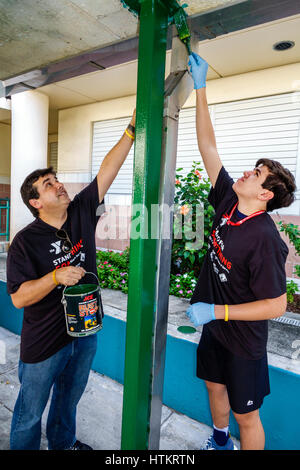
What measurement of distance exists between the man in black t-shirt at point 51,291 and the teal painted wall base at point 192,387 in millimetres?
873

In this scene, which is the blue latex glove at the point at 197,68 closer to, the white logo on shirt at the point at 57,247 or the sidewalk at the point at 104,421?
the white logo on shirt at the point at 57,247

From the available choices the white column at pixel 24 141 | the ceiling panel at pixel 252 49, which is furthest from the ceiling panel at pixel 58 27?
the white column at pixel 24 141

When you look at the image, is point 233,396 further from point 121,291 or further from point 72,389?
point 121,291

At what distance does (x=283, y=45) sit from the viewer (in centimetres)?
440

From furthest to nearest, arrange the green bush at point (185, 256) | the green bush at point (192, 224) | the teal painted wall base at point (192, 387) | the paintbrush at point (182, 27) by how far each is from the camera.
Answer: the green bush at point (192, 224) → the green bush at point (185, 256) → the teal painted wall base at point (192, 387) → the paintbrush at point (182, 27)

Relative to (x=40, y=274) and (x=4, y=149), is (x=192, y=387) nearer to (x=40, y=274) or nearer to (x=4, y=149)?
(x=40, y=274)

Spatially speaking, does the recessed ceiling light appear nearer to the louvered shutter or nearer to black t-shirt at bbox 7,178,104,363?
the louvered shutter

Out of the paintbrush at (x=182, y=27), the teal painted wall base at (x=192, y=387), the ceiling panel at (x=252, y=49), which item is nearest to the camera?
the paintbrush at (x=182, y=27)

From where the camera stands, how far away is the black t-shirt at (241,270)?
1.62 metres

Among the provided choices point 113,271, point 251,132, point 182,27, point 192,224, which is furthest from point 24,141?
point 182,27

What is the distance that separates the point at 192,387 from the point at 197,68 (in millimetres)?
2408

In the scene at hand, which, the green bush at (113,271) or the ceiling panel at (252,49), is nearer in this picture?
the ceiling panel at (252,49)

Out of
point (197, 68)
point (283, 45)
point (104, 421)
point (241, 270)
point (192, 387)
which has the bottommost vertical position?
point (104, 421)
